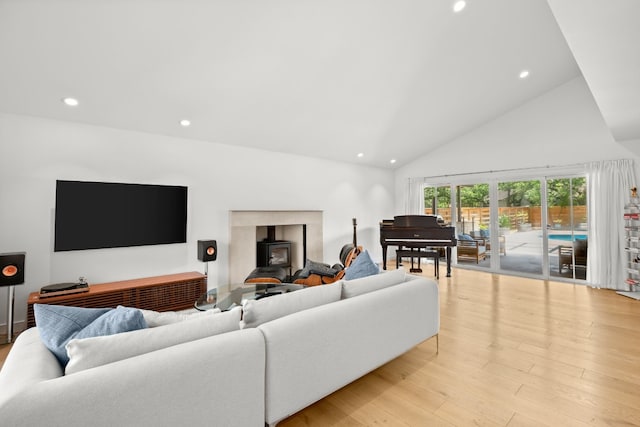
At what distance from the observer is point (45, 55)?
9.32ft

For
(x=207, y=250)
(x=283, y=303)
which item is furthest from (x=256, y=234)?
(x=283, y=303)

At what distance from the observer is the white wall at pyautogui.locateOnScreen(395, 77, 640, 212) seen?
205 inches

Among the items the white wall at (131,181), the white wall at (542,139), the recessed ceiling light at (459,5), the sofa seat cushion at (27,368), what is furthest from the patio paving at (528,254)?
the sofa seat cushion at (27,368)

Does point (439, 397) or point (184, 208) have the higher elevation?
point (184, 208)

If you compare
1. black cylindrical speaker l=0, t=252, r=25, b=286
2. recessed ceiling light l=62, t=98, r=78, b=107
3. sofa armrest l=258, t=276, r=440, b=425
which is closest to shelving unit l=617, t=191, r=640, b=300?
sofa armrest l=258, t=276, r=440, b=425

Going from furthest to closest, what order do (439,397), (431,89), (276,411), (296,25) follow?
(431,89)
(296,25)
(439,397)
(276,411)

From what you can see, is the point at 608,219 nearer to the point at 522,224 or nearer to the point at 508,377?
the point at 522,224

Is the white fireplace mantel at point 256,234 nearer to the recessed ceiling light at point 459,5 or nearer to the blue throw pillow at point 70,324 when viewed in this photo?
the blue throw pillow at point 70,324

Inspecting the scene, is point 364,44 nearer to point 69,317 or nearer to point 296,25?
point 296,25

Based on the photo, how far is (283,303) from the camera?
1.99 meters

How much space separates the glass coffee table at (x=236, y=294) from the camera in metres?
3.07

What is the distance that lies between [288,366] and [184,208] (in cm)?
349

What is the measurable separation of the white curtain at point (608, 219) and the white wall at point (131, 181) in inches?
187

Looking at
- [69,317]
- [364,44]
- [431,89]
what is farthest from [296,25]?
[69,317]
